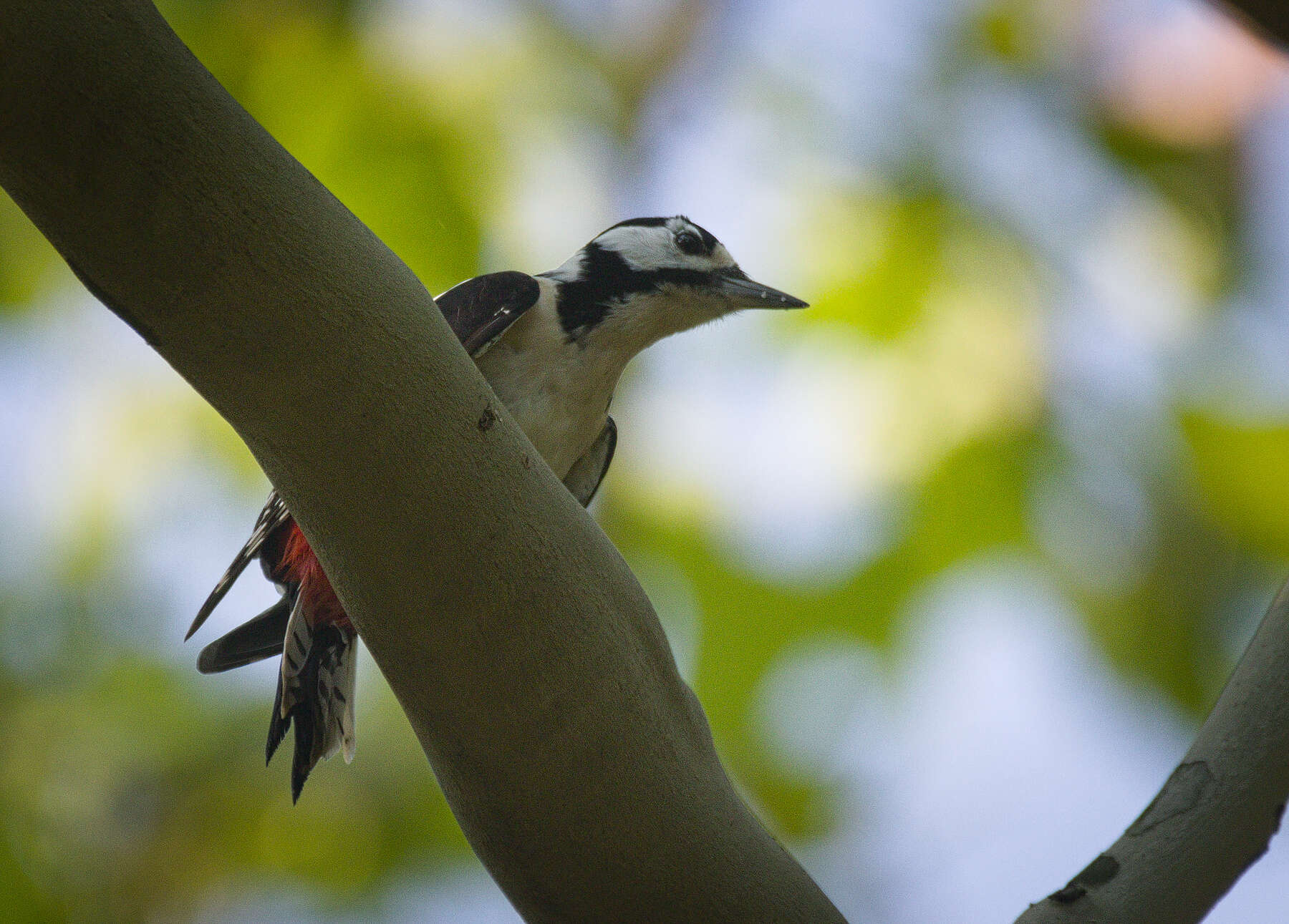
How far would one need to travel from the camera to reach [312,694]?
307 centimetres

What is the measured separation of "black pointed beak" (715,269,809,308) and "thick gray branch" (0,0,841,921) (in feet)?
6.58

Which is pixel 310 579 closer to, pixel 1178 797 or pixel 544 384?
pixel 544 384

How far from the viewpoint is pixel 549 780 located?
1.86 metres

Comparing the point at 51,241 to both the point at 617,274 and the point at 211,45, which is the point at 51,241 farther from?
the point at 211,45

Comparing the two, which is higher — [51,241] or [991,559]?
[991,559]

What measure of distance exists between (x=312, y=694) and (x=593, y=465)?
120 cm

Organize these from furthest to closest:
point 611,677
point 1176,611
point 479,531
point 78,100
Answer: point 1176,611 → point 611,677 → point 479,531 → point 78,100

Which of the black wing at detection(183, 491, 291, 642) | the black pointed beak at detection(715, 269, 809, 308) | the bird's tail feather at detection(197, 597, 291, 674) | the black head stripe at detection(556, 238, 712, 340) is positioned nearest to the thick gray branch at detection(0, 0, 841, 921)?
the black wing at detection(183, 491, 291, 642)

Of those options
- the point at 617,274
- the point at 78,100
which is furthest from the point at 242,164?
the point at 617,274

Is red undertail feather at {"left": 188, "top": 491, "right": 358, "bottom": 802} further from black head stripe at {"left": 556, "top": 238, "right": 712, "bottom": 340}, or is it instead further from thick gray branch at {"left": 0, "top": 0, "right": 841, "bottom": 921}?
thick gray branch at {"left": 0, "top": 0, "right": 841, "bottom": 921}

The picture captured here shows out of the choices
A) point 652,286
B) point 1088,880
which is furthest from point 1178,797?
point 652,286

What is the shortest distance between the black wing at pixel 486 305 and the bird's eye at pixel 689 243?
75cm

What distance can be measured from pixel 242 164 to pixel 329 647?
1878 millimetres

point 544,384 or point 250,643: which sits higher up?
point 544,384
